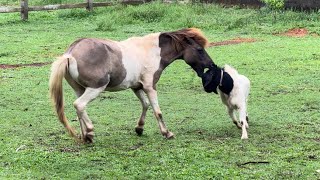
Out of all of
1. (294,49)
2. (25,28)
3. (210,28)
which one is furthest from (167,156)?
(25,28)

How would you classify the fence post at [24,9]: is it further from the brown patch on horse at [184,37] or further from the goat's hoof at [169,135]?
the goat's hoof at [169,135]

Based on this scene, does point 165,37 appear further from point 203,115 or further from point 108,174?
point 108,174

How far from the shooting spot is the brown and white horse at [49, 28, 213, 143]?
670 centimetres

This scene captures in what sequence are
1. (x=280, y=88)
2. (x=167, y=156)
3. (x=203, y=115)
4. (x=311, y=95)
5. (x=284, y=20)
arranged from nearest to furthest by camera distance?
(x=167, y=156), (x=203, y=115), (x=311, y=95), (x=280, y=88), (x=284, y=20)

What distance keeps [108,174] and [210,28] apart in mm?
12167

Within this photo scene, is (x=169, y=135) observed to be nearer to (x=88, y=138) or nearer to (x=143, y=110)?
(x=143, y=110)

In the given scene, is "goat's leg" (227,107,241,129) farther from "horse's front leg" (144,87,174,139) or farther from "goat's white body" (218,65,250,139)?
"horse's front leg" (144,87,174,139)

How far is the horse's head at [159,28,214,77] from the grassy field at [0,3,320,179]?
0.83 metres

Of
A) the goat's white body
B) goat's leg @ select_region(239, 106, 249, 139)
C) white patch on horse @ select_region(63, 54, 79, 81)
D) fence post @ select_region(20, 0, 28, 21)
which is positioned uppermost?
white patch on horse @ select_region(63, 54, 79, 81)

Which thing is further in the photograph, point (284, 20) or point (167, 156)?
point (284, 20)

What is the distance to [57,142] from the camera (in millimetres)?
7078

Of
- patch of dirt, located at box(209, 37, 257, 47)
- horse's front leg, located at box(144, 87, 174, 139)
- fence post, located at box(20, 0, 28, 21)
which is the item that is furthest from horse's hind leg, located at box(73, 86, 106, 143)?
fence post, located at box(20, 0, 28, 21)

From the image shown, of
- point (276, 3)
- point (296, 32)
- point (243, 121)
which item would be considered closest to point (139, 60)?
point (243, 121)

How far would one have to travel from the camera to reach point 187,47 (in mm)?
7652
